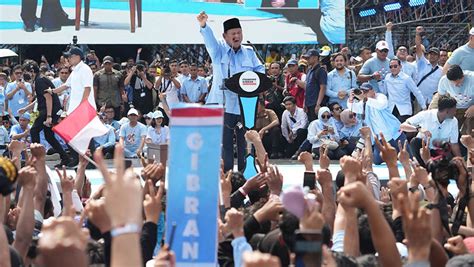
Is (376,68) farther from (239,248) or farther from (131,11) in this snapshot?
(239,248)

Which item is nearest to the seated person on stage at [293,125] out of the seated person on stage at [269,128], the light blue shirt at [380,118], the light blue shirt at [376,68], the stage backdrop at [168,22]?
the seated person on stage at [269,128]

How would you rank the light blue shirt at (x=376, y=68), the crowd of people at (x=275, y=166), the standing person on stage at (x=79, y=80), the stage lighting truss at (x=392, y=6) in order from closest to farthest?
the crowd of people at (x=275, y=166) < the standing person on stage at (x=79, y=80) < the light blue shirt at (x=376, y=68) < the stage lighting truss at (x=392, y=6)

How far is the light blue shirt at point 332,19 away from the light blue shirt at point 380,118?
26.8 feet

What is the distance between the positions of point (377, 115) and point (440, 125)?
1388 mm

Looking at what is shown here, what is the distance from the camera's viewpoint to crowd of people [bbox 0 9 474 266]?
404cm

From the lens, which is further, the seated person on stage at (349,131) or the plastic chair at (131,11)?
the plastic chair at (131,11)

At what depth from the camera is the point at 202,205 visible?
4.59 meters

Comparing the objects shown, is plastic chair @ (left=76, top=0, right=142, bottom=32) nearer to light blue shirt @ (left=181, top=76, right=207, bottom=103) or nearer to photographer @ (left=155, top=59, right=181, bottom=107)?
photographer @ (left=155, top=59, right=181, bottom=107)

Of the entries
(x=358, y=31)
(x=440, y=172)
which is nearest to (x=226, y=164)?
(x=440, y=172)

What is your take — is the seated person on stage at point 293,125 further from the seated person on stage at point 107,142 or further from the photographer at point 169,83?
the photographer at point 169,83

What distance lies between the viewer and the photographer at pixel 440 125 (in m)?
12.6

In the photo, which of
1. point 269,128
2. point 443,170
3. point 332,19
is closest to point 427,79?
point 269,128

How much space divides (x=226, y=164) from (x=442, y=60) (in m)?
7.43

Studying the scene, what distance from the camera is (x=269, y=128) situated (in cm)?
1579
